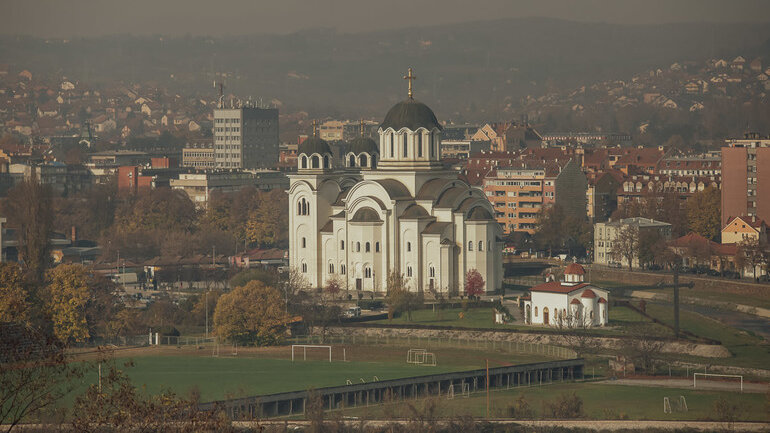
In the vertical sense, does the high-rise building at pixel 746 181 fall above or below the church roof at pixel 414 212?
above

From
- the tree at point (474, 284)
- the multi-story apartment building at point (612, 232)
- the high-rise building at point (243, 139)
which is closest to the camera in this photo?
the tree at point (474, 284)

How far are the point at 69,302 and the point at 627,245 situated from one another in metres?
33.7

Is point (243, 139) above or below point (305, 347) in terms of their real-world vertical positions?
above

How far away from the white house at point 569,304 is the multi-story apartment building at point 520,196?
33553 millimetres

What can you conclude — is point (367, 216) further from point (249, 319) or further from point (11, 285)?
point (11, 285)

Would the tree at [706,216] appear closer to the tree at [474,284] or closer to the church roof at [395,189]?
Answer: the tree at [474,284]

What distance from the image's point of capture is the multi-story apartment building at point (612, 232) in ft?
281

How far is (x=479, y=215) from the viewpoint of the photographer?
70438 millimetres

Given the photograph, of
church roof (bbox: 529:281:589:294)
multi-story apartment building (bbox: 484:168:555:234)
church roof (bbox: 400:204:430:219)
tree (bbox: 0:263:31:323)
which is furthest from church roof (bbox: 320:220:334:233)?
multi-story apartment building (bbox: 484:168:555:234)

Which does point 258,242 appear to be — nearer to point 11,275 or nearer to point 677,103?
point 11,275

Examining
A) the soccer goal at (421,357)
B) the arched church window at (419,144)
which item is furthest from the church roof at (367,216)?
the soccer goal at (421,357)

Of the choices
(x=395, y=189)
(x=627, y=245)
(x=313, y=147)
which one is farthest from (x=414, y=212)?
(x=627, y=245)

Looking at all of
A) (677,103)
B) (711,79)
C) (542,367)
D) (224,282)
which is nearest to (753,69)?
(711,79)

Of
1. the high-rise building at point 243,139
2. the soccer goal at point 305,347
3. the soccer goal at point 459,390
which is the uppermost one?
the high-rise building at point 243,139
